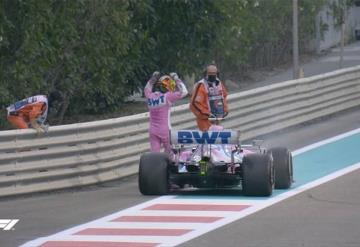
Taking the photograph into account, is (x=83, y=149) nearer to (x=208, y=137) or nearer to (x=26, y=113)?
(x=26, y=113)

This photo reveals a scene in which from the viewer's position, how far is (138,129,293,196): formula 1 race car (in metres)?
14.4

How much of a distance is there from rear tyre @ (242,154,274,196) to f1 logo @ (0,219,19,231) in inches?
126

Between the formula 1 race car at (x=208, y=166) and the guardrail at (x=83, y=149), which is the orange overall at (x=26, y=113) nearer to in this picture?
the guardrail at (x=83, y=149)

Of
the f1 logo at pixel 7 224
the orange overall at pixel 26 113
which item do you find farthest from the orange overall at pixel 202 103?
the f1 logo at pixel 7 224

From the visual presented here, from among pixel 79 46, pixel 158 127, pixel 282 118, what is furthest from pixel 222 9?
pixel 158 127

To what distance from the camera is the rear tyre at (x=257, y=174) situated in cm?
1438

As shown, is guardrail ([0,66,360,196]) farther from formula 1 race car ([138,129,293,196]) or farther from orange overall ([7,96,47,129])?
formula 1 race car ([138,129,293,196])

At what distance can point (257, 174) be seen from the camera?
1438cm

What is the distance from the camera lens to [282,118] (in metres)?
23.6

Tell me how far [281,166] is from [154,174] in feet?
6.08

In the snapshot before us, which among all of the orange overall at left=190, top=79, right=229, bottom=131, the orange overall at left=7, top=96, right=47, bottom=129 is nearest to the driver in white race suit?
the orange overall at left=190, top=79, right=229, bottom=131

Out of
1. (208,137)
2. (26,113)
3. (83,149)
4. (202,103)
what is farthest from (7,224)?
(202,103)

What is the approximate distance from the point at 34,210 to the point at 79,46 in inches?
324

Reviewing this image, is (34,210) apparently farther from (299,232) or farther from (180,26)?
(180,26)
